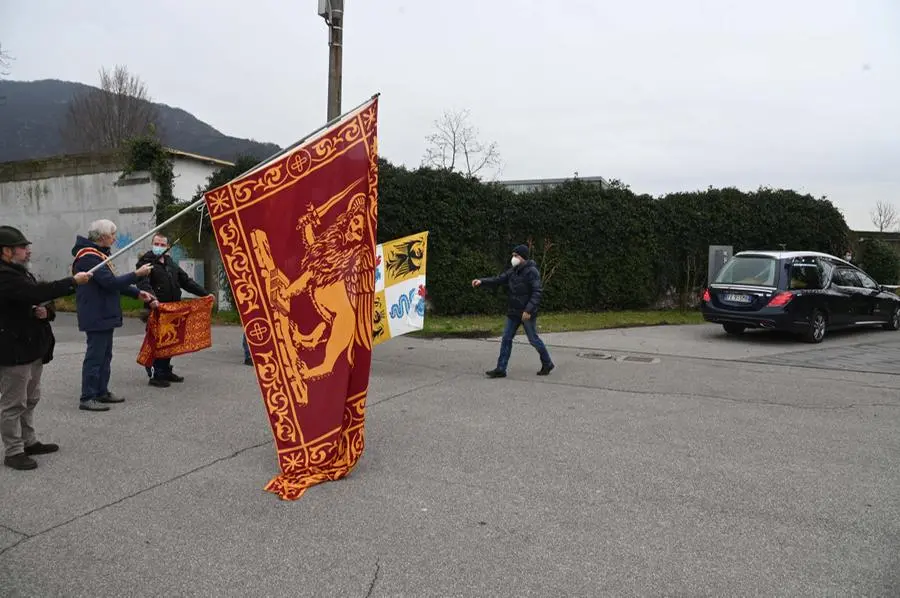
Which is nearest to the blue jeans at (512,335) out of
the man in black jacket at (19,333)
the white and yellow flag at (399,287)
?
the white and yellow flag at (399,287)

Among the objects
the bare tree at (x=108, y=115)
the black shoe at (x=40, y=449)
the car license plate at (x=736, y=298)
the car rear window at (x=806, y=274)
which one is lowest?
the black shoe at (x=40, y=449)

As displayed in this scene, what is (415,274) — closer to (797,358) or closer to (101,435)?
(101,435)

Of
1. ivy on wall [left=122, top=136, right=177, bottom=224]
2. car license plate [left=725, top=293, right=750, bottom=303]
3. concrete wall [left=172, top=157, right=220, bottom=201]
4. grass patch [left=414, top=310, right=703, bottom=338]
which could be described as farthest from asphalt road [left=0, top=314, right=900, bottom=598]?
concrete wall [left=172, top=157, right=220, bottom=201]

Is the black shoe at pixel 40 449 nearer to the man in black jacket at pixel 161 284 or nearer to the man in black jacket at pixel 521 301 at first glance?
the man in black jacket at pixel 161 284

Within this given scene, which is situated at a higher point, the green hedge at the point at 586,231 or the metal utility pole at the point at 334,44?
the metal utility pole at the point at 334,44

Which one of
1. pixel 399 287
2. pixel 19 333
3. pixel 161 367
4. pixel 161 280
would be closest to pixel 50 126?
pixel 161 280

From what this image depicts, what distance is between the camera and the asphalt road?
3.23 meters

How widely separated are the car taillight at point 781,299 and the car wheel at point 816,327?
73 cm

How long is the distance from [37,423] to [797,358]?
10418mm

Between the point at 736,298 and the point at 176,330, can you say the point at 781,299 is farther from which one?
the point at 176,330

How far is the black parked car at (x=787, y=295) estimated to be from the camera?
11.5 meters

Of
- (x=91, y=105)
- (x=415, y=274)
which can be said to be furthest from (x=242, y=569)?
(x=91, y=105)

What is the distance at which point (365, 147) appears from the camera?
4.70 metres

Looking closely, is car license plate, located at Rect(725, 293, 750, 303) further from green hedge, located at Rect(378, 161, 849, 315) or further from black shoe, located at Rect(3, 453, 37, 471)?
black shoe, located at Rect(3, 453, 37, 471)
